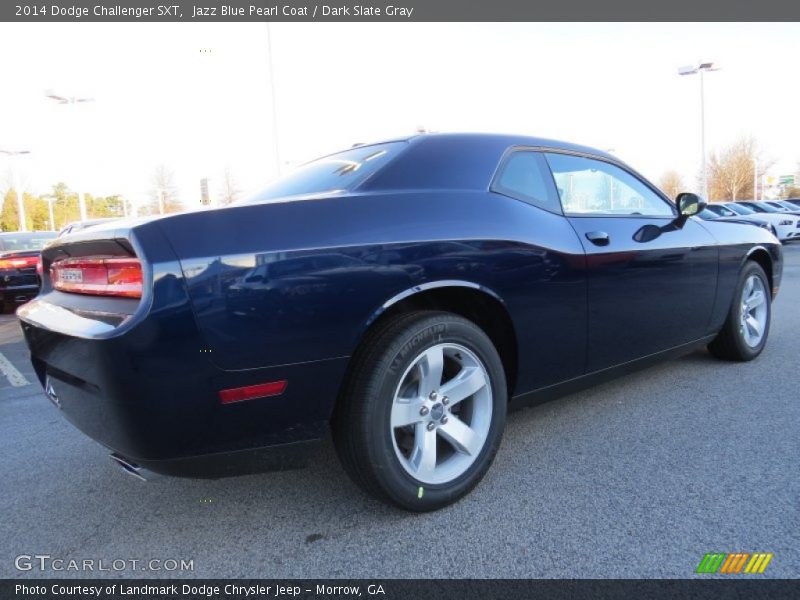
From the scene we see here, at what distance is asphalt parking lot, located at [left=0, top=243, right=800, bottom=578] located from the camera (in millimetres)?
1882

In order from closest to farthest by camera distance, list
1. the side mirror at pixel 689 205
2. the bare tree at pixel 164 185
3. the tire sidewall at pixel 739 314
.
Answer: the side mirror at pixel 689 205 < the tire sidewall at pixel 739 314 < the bare tree at pixel 164 185

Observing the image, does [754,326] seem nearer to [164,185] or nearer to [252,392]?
[252,392]

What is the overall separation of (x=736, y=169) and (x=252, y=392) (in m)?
59.5

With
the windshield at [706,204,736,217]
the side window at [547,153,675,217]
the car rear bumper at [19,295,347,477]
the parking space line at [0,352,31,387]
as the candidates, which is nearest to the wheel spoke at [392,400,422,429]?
the car rear bumper at [19,295,347,477]

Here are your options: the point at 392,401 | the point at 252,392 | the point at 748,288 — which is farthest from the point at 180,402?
the point at 748,288

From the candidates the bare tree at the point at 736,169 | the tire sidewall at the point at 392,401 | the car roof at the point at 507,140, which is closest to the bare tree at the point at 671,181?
the bare tree at the point at 736,169

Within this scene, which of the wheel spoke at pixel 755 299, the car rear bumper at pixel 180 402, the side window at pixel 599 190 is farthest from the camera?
the wheel spoke at pixel 755 299

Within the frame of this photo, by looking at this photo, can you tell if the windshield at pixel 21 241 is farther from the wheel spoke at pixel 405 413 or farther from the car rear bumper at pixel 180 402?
the wheel spoke at pixel 405 413

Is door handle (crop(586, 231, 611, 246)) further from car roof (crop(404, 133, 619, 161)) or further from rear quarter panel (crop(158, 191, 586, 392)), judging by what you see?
car roof (crop(404, 133, 619, 161))

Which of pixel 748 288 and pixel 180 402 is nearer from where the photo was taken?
pixel 180 402

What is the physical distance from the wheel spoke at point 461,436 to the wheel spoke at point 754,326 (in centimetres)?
297

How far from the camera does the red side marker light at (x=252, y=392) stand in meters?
1.76
